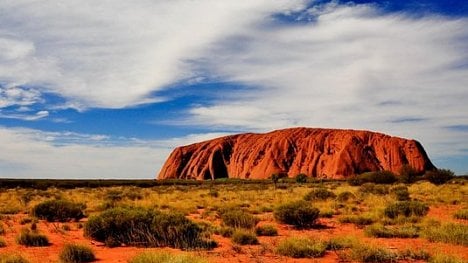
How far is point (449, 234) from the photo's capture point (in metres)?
12.0

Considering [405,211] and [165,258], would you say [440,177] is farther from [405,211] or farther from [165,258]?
[165,258]

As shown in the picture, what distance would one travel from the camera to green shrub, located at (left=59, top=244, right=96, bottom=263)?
9828mm

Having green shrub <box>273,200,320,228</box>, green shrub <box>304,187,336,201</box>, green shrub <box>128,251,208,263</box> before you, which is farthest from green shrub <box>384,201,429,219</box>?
green shrub <box>128,251,208,263</box>

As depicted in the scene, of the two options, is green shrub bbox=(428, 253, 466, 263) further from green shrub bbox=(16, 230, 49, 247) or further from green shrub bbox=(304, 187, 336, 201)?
green shrub bbox=(304, 187, 336, 201)

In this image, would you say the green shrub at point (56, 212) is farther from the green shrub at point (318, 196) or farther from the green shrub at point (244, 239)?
the green shrub at point (318, 196)

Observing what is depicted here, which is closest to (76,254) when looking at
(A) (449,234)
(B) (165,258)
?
(B) (165,258)

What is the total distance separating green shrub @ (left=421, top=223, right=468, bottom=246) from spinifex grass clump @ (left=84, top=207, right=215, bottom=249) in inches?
230

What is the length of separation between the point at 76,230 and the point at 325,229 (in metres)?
8.27

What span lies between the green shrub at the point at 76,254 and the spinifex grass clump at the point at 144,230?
6.42ft

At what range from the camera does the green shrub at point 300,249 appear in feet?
33.8

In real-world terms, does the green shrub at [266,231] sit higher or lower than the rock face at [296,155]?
lower

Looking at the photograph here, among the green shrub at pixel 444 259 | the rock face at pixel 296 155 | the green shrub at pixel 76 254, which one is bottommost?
the green shrub at pixel 444 259

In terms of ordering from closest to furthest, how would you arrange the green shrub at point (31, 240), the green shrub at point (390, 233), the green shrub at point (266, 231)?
the green shrub at point (31, 240)
the green shrub at point (390, 233)
the green shrub at point (266, 231)

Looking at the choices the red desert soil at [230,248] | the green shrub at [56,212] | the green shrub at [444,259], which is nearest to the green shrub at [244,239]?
the red desert soil at [230,248]
